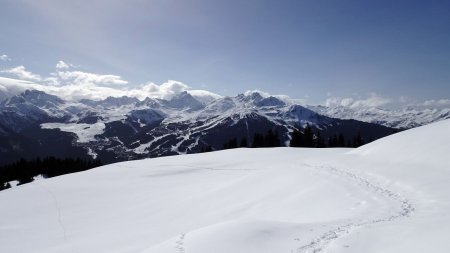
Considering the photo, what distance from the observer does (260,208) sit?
67.9 ft

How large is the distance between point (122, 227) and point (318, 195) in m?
12.9

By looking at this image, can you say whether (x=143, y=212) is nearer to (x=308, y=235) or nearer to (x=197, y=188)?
(x=197, y=188)

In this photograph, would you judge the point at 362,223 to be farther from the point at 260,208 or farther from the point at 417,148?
the point at 417,148

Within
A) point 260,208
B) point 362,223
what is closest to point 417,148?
point 260,208

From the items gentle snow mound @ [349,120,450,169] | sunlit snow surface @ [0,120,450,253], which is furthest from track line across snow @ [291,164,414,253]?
gentle snow mound @ [349,120,450,169]

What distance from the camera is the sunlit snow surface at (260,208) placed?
40.1ft

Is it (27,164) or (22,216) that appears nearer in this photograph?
(22,216)

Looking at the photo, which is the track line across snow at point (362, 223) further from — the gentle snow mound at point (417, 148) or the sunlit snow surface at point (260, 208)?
the gentle snow mound at point (417, 148)

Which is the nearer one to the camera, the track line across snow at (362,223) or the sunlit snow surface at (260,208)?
the track line across snow at (362,223)

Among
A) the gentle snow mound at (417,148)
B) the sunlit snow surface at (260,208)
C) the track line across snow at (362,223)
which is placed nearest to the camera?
the track line across snow at (362,223)

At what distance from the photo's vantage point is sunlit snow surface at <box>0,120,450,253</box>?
1223 centimetres

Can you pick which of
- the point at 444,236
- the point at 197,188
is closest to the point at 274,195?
the point at 197,188

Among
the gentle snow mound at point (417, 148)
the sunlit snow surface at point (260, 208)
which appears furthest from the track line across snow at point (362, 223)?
the gentle snow mound at point (417, 148)

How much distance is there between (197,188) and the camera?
29828mm
